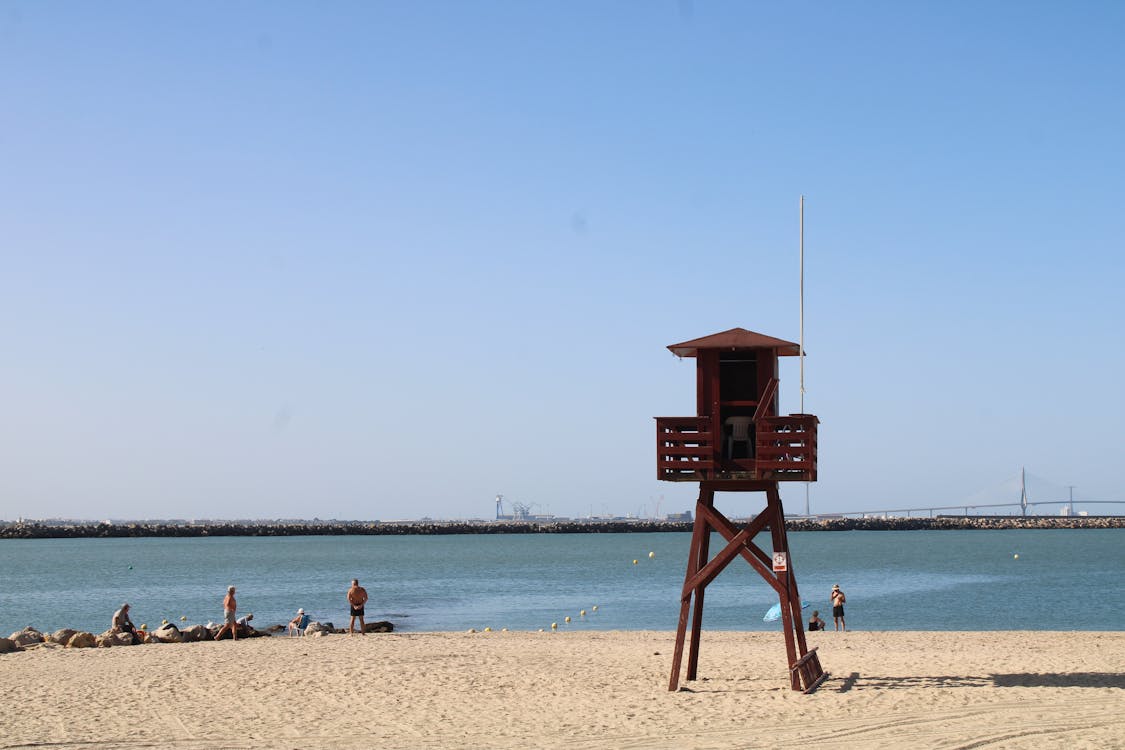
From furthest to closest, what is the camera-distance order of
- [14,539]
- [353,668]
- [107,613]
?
[14,539] < [107,613] < [353,668]

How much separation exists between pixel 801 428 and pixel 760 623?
2037 centimetres

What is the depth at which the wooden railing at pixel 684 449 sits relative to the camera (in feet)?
55.7

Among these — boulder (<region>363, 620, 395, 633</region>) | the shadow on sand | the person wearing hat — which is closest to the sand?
the shadow on sand

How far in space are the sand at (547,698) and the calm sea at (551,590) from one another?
12296 millimetres

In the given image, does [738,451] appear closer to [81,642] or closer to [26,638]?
[81,642]

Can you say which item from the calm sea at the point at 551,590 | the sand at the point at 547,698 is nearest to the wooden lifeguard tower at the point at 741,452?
the sand at the point at 547,698

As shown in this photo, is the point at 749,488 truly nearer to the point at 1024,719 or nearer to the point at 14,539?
the point at 1024,719

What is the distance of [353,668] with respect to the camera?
2005 centimetres

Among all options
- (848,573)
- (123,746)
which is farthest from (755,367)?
(848,573)

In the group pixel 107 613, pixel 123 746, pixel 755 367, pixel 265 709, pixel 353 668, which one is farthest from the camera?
pixel 107 613

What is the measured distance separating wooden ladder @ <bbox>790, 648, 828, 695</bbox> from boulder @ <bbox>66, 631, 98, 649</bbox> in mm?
16341

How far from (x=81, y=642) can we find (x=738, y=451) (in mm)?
16320

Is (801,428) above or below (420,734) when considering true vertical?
above

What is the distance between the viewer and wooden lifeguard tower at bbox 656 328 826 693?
54.4 ft
